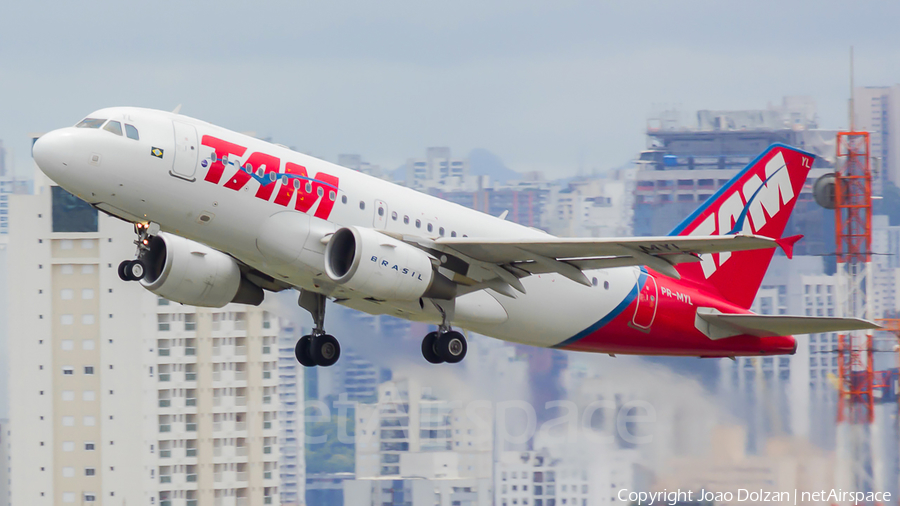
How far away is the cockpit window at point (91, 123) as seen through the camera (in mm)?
25453

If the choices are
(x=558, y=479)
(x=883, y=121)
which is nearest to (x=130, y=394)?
(x=558, y=479)

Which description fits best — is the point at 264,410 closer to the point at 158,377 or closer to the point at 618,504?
the point at 158,377

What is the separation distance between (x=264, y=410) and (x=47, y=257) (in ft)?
48.1

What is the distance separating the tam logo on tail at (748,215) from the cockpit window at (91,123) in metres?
15.8

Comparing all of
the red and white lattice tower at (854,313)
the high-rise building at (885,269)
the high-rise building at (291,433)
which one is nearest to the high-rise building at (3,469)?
the high-rise building at (291,433)

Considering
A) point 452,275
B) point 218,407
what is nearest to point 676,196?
point 218,407

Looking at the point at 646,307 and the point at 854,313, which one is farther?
the point at 854,313

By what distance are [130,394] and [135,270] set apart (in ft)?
134

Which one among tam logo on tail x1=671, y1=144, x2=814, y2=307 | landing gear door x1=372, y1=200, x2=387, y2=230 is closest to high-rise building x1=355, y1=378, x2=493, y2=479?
tam logo on tail x1=671, y1=144, x2=814, y2=307

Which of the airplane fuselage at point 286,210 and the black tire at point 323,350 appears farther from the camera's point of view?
the black tire at point 323,350

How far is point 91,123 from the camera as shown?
25547mm

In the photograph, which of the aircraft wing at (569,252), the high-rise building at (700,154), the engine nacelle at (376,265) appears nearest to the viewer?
the aircraft wing at (569,252)

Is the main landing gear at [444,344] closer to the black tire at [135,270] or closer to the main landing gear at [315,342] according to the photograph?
the main landing gear at [315,342]

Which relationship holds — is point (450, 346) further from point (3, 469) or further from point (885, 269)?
point (885, 269)
